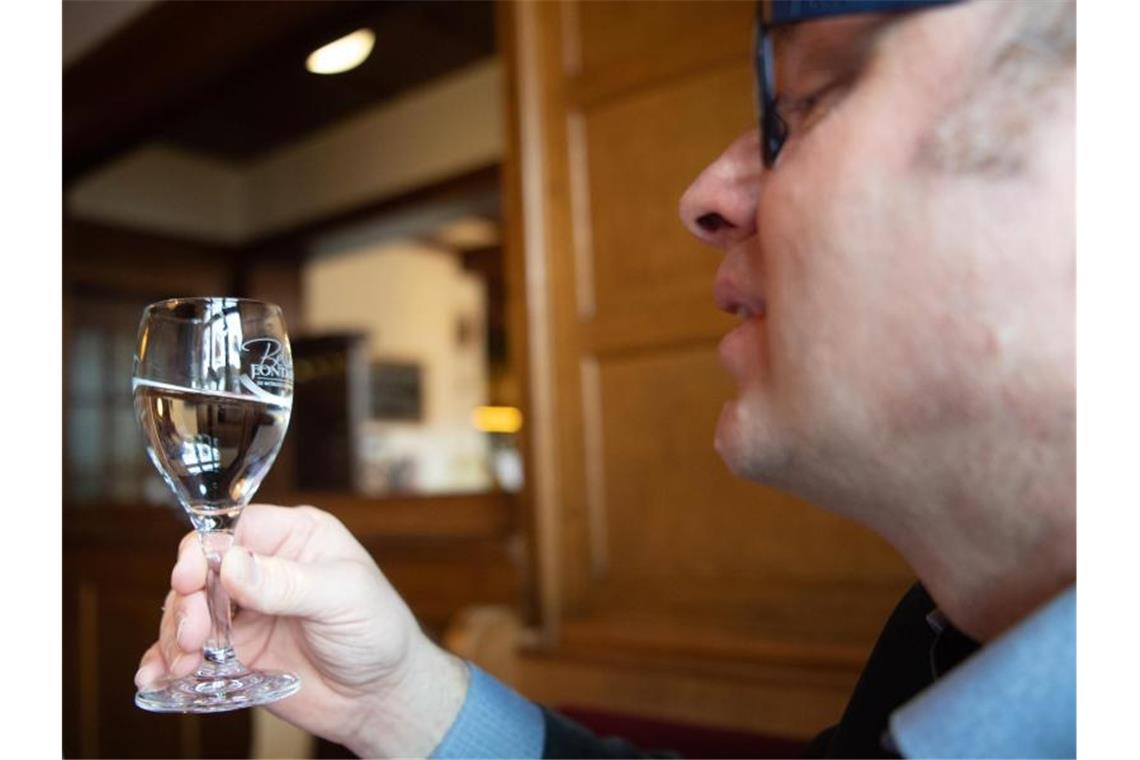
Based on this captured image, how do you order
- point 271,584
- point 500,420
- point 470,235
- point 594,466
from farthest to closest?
point 470,235 → point 500,420 → point 594,466 → point 271,584

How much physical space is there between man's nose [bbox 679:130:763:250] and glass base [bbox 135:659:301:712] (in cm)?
21

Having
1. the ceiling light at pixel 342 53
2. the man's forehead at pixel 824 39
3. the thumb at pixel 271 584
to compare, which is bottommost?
the thumb at pixel 271 584

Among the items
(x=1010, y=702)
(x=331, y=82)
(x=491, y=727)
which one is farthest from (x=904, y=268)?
(x=331, y=82)

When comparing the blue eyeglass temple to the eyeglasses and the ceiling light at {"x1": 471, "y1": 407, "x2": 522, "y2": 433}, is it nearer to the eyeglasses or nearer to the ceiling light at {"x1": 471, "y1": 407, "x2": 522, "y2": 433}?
the eyeglasses

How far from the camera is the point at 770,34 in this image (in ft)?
0.84

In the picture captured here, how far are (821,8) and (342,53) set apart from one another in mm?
319

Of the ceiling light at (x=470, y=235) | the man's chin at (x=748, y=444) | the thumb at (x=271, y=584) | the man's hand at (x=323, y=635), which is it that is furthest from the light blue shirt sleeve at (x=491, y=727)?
the ceiling light at (x=470, y=235)

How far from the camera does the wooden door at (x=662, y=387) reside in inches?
19.3

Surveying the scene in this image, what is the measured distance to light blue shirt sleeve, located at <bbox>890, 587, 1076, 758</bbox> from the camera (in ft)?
0.71

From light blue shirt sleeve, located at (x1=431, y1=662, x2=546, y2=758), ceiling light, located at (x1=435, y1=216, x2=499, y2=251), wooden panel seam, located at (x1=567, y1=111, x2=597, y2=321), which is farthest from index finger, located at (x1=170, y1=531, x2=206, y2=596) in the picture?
ceiling light, located at (x1=435, y1=216, x2=499, y2=251)

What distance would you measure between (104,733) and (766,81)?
1.61 feet

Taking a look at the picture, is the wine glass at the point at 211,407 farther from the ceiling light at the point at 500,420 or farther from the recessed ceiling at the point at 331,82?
the ceiling light at the point at 500,420

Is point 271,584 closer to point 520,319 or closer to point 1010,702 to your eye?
point 1010,702

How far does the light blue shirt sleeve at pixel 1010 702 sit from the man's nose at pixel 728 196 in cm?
13
